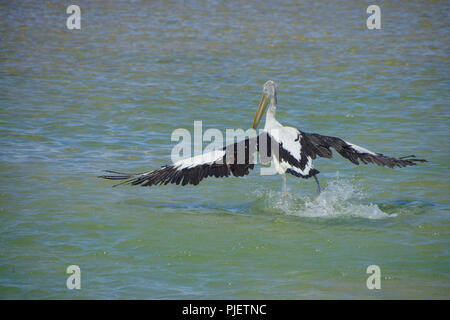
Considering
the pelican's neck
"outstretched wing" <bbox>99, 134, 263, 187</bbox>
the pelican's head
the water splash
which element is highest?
the pelican's head

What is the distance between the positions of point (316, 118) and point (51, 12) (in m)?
13.4

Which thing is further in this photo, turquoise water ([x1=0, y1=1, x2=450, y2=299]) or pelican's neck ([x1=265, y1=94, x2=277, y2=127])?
pelican's neck ([x1=265, y1=94, x2=277, y2=127])

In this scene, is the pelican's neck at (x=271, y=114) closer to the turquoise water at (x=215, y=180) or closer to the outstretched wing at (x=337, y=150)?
the outstretched wing at (x=337, y=150)

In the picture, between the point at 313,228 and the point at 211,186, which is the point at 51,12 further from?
Answer: the point at 313,228

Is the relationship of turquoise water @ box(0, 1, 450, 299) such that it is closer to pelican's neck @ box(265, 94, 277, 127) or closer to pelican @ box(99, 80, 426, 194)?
pelican @ box(99, 80, 426, 194)

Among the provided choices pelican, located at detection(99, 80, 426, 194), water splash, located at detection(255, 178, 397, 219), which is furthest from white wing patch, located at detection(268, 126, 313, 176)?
water splash, located at detection(255, 178, 397, 219)

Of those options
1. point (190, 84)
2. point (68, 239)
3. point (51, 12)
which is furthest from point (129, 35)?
point (68, 239)

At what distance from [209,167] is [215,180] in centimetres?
185

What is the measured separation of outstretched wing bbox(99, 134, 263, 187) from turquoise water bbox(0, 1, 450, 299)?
47 cm

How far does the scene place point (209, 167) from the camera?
28.6 ft

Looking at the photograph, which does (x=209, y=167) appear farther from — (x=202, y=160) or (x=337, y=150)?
(x=337, y=150)

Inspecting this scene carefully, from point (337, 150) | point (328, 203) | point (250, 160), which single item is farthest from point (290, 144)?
point (328, 203)

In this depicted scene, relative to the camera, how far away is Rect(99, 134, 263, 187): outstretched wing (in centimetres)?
863
